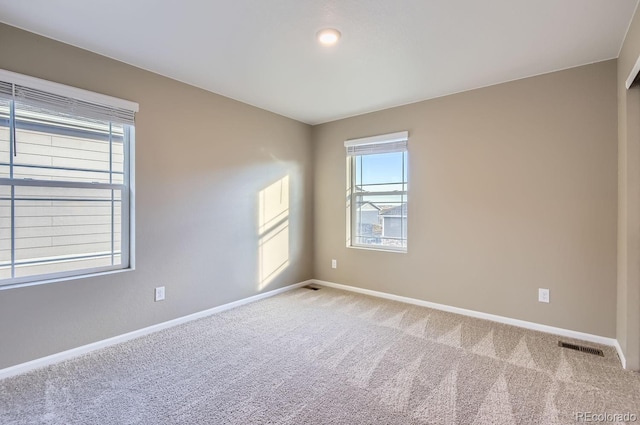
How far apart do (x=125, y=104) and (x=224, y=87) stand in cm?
95

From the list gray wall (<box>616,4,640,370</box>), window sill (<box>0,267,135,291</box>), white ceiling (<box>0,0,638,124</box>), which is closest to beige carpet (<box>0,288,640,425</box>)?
gray wall (<box>616,4,640,370</box>)

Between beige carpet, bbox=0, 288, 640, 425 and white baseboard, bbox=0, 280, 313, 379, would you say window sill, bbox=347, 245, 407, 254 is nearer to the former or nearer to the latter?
beige carpet, bbox=0, 288, 640, 425

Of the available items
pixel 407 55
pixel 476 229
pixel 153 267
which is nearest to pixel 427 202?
pixel 476 229

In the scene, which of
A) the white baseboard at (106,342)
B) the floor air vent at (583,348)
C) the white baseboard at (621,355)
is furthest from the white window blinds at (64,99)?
the white baseboard at (621,355)

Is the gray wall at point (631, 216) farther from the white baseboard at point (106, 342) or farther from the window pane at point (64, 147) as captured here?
the window pane at point (64, 147)

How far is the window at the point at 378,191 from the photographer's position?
3.84 m

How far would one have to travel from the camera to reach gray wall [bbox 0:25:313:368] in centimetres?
225

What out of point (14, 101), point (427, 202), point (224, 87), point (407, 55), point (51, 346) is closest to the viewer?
point (14, 101)

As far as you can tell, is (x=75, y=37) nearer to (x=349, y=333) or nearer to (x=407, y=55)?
(x=407, y=55)

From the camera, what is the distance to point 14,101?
2154 mm

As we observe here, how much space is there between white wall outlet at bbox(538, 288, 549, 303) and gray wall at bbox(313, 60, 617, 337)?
45 mm

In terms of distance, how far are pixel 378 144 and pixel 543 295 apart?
2355 mm

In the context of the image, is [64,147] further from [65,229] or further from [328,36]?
[328,36]

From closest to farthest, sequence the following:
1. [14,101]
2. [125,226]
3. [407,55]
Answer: [14,101], [407,55], [125,226]
